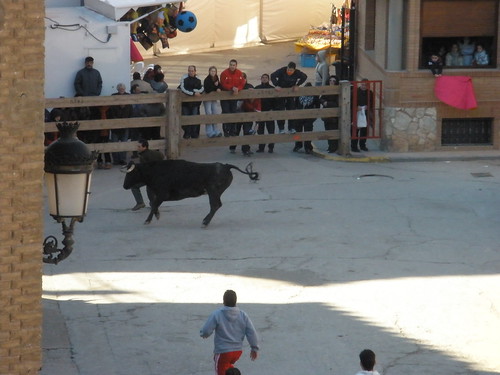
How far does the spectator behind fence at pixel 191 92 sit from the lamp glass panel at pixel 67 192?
12.4 m

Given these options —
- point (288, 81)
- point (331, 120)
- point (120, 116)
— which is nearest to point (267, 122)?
point (288, 81)

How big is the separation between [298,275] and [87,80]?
8.78 meters

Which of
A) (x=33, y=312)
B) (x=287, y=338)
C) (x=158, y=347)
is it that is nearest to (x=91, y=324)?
(x=158, y=347)

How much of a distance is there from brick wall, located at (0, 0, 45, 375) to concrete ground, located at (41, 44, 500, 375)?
2.63m

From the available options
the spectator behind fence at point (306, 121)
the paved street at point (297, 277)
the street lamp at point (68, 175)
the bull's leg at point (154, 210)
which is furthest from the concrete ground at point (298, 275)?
the street lamp at point (68, 175)

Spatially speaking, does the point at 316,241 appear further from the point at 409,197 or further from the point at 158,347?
the point at 158,347

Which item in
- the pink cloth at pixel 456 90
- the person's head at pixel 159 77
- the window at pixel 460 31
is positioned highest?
the window at pixel 460 31

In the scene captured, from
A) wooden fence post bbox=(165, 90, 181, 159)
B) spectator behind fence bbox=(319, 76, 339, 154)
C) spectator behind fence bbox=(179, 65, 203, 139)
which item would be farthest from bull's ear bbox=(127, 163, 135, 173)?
spectator behind fence bbox=(319, 76, 339, 154)

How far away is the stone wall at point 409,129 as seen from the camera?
22828mm

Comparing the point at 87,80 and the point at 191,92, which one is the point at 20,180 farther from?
the point at 87,80

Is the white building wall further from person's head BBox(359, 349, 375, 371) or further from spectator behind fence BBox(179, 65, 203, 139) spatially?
person's head BBox(359, 349, 375, 371)

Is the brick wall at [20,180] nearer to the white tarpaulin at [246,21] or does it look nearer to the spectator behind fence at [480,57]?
the spectator behind fence at [480,57]

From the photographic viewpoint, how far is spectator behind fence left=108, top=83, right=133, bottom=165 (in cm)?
2167

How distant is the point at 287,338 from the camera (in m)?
12.5
